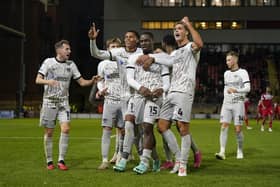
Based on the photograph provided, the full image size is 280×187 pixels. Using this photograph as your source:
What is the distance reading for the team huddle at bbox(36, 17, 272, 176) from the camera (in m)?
7.45

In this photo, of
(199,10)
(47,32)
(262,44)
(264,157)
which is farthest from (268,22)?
(264,157)

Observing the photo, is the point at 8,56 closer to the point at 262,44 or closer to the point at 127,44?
the point at 262,44

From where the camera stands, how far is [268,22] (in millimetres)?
56406

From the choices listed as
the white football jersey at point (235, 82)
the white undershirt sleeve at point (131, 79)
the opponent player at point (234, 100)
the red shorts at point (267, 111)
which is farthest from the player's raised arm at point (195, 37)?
the red shorts at point (267, 111)

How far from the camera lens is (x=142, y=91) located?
24.4ft

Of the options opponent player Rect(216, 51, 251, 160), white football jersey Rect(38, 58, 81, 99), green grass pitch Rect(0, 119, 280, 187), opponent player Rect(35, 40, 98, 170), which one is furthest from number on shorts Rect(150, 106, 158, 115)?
opponent player Rect(216, 51, 251, 160)

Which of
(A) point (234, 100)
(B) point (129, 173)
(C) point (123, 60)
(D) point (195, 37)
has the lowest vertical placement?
(B) point (129, 173)

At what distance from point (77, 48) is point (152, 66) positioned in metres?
61.9

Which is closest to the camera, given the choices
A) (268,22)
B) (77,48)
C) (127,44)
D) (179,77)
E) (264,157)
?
(179,77)

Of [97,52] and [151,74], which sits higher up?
[97,52]

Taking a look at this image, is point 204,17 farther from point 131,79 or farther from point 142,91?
point 142,91

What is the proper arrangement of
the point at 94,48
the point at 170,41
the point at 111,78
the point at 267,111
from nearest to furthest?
the point at 94,48
the point at 170,41
the point at 111,78
the point at 267,111

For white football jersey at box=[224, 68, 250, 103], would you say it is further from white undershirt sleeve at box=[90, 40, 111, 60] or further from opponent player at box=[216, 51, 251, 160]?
white undershirt sleeve at box=[90, 40, 111, 60]

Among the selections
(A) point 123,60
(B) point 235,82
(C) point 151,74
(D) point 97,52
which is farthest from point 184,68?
(B) point 235,82
